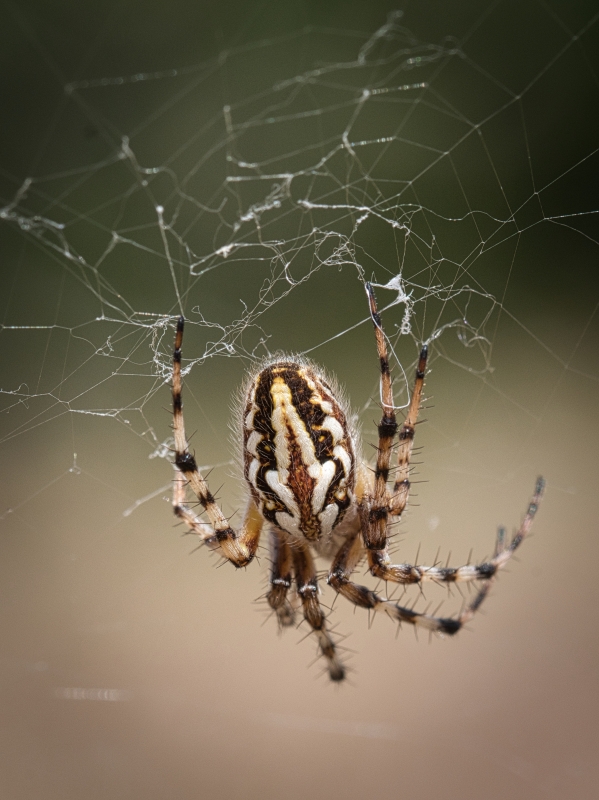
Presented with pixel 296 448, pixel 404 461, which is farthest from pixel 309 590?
pixel 296 448

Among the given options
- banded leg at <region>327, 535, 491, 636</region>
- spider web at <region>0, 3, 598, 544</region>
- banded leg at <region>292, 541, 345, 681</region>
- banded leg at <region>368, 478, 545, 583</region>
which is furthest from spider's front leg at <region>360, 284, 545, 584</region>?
spider web at <region>0, 3, 598, 544</region>

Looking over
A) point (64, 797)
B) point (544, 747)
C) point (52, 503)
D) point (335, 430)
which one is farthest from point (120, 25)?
point (544, 747)

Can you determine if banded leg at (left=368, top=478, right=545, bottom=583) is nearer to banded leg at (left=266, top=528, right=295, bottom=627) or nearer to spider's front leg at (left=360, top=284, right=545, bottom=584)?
spider's front leg at (left=360, top=284, right=545, bottom=584)

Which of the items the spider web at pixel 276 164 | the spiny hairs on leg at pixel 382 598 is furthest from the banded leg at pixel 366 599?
the spider web at pixel 276 164

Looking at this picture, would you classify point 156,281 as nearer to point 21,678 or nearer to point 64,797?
point 21,678

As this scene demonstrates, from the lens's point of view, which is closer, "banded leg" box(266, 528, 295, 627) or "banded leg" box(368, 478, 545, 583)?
"banded leg" box(368, 478, 545, 583)
